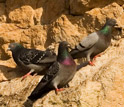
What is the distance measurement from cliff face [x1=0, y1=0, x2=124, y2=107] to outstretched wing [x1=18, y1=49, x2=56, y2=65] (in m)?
0.36

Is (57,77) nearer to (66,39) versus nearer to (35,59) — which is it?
(35,59)

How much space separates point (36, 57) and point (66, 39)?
89 cm

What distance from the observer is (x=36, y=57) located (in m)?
7.13

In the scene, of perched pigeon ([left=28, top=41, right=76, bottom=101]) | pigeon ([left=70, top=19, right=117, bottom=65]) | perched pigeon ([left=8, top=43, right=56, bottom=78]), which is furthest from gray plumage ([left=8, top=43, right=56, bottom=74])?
perched pigeon ([left=28, top=41, right=76, bottom=101])

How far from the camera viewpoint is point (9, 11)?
8516mm

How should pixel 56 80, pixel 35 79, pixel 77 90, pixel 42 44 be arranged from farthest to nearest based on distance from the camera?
1. pixel 42 44
2. pixel 35 79
3. pixel 56 80
4. pixel 77 90

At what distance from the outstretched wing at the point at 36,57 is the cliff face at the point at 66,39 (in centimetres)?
36

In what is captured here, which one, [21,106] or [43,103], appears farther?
[21,106]

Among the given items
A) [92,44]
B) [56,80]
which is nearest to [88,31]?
[92,44]

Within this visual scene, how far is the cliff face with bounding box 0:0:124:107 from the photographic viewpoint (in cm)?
539

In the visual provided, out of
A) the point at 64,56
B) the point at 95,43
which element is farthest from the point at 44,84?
the point at 95,43

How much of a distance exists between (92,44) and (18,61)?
155 cm

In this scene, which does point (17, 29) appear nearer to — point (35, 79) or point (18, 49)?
point (18, 49)

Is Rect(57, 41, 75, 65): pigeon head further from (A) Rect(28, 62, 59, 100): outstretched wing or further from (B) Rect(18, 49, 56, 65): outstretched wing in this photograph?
(B) Rect(18, 49, 56, 65): outstretched wing
